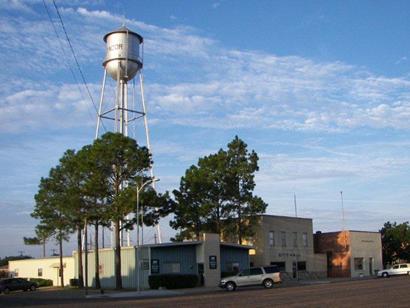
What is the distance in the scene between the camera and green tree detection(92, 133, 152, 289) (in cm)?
4850

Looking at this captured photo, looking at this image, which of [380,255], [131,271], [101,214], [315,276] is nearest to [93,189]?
[101,214]

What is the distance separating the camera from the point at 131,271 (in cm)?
5684

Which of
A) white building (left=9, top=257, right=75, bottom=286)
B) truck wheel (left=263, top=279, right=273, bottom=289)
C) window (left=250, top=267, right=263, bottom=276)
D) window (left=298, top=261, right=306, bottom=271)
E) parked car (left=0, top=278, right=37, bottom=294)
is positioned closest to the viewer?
truck wheel (left=263, top=279, right=273, bottom=289)

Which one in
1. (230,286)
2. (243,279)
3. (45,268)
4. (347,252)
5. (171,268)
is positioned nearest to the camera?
(230,286)

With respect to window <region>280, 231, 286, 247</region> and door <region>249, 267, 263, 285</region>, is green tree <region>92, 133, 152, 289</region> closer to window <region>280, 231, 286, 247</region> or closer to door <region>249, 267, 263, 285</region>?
door <region>249, 267, 263, 285</region>

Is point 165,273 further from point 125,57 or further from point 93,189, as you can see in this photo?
point 125,57

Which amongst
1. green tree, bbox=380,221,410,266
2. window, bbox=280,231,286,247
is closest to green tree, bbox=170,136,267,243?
window, bbox=280,231,286,247

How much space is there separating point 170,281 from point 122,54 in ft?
69.7

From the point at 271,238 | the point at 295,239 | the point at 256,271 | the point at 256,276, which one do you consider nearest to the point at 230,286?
the point at 256,276

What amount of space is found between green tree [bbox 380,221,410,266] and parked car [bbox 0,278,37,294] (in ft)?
183

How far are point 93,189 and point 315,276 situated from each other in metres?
37.9

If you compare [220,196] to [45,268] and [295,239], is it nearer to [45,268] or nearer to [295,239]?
[295,239]

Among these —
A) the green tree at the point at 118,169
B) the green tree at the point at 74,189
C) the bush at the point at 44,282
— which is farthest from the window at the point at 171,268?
the bush at the point at 44,282

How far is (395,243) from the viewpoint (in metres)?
92.7
